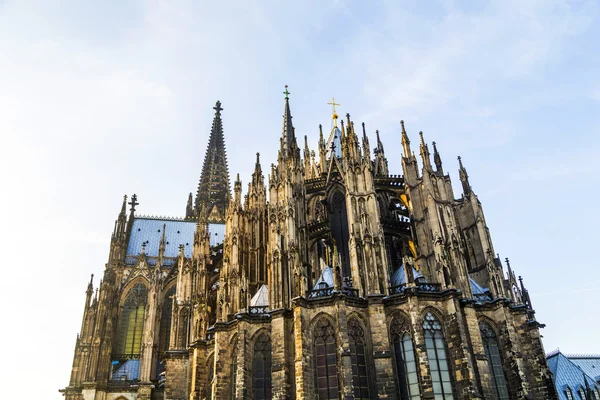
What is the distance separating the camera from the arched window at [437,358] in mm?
25047

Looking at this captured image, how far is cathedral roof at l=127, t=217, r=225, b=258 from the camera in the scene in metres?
55.2

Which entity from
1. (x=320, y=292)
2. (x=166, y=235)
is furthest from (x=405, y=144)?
(x=166, y=235)

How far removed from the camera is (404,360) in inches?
1027

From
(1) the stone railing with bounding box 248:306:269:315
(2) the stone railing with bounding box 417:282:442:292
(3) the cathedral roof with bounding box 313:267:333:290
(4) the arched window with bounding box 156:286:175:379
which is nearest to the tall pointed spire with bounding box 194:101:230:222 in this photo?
(4) the arched window with bounding box 156:286:175:379

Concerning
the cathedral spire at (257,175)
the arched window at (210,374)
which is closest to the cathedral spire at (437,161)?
the cathedral spire at (257,175)

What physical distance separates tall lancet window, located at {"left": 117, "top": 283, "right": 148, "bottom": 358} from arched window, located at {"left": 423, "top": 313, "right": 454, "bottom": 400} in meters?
27.2

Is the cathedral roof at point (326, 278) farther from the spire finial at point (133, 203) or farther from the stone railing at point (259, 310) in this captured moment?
the spire finial at point (133, 203)

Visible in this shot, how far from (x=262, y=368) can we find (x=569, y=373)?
29.3m

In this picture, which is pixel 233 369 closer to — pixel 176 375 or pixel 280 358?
pixel 280 358

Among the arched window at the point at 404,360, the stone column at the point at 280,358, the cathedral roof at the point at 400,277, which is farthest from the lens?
the cathedral roof at the point at 400,277

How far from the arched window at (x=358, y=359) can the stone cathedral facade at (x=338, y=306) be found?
6cm

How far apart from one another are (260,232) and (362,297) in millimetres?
10010

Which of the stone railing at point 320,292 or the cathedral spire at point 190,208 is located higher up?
the cathedral spire at point 190,208

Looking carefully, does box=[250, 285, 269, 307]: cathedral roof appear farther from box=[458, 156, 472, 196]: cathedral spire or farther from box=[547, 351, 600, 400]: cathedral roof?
box=[547, 351, 600, 400]: cathedral roof
